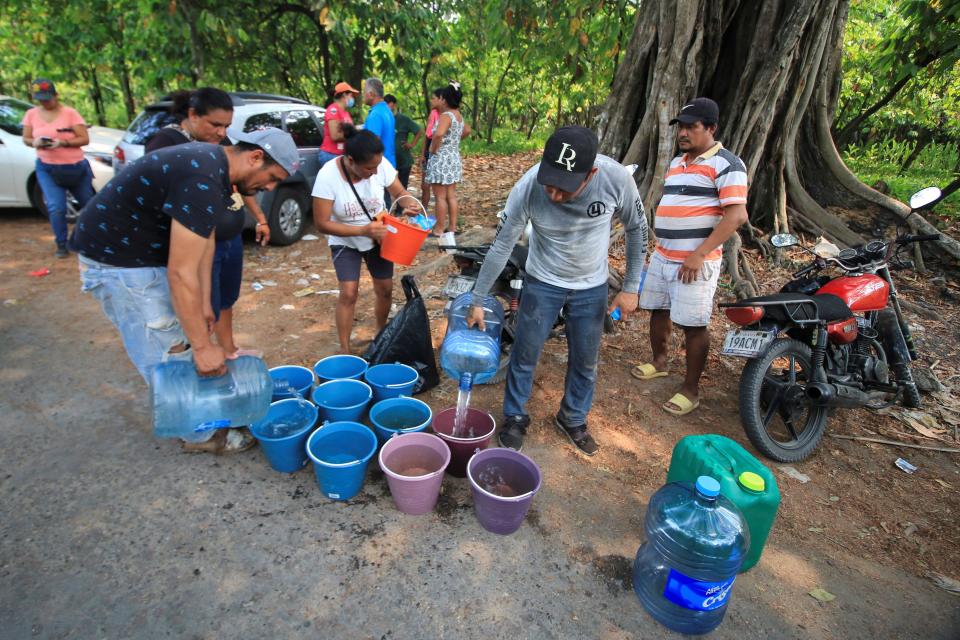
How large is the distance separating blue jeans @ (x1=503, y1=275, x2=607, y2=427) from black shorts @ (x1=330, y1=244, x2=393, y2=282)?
3.97ft

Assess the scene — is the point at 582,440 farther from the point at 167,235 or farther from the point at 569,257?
the point at 167,235

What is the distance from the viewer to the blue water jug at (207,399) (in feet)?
8.30

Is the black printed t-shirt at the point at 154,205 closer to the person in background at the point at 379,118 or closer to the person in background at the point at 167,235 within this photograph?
the person in background at the point at 167,235

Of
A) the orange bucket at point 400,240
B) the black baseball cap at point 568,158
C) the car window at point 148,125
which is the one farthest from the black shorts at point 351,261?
the car window at point 148,125

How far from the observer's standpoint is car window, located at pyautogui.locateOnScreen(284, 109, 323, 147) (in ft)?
20.6

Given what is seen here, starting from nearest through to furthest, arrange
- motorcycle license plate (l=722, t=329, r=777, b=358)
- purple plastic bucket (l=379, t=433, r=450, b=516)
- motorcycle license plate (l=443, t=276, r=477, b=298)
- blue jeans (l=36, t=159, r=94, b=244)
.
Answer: purple plastic bucket (l=379, t=433, r=450, b=516), motorcycle license plate (l=722, t=329, r=777, b=358), motorcycle license plate (l=443, t=276, r=477, b=298), blue jeans (l=36, t=159, r=94, b=244)

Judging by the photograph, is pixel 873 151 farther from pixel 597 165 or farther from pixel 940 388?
pixel 597 165

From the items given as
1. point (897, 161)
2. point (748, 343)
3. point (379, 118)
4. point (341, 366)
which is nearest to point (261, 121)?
point (379, 118)

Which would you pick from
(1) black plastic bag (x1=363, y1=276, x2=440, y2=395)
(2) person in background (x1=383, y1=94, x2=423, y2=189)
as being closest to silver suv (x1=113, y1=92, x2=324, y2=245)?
(2) person in background (x1=383, y1=94, x2=423, y2=189)

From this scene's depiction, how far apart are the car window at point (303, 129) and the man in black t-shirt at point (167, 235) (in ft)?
14.8

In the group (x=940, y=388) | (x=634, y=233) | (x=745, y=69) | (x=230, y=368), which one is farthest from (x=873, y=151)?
(x=230, y=368)

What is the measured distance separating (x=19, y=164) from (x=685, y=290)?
7.92 m

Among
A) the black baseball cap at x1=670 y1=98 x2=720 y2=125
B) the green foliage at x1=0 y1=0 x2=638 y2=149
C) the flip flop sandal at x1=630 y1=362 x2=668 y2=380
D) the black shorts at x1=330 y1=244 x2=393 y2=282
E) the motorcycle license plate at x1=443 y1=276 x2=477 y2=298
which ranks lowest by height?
the flip flop sandal at x1=630 y1=362 x2=668 y2=380

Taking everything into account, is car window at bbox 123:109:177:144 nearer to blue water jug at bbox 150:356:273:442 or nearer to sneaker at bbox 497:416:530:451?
blue water jug at bbox 150:356:273:442
